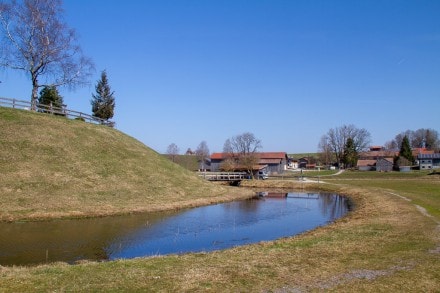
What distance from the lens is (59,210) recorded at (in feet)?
86.7

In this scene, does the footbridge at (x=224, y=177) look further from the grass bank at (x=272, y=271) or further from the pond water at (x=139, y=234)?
the grass bank at (x=272, y=271)

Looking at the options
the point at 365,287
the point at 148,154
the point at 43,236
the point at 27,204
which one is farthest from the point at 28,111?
the point at 365,287

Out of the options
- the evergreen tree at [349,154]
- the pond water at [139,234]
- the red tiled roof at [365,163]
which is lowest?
the pond water at [139,234]

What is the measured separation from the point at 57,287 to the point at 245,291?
4.72m

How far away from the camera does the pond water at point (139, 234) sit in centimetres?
1719

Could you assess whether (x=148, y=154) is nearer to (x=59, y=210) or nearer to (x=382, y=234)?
→ (x=59, y=210)

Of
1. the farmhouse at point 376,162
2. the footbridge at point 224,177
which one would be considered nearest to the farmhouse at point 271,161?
the farmhouse at point 376,162

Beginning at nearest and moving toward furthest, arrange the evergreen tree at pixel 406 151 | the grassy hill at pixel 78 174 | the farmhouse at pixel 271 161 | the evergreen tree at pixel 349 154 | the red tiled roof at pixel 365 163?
1. the grassy hill at pixel 78 174
2. the farmhouse at pixel 271 161
3. the evergreen tree at pixel 406 151
4. the evergreen tree at pixel 349 154
5. the red tiled roof at pixel 365 163

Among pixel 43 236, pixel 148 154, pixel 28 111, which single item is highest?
pixel 28 111

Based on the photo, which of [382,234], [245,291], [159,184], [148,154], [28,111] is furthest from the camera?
[148,154]

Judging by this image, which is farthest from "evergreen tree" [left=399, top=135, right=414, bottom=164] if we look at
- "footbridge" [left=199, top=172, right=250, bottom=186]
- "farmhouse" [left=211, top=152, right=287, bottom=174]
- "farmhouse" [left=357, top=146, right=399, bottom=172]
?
"footbridge" [left=199, top=172, right=250, bottom=186]

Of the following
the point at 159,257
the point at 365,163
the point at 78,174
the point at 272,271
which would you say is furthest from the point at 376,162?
the point at 272,271

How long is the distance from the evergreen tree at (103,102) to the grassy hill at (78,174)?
84.5ft

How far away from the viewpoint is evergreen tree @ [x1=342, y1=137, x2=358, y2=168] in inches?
5413
